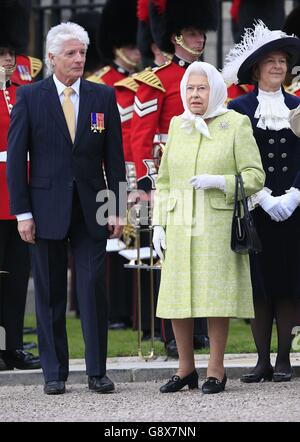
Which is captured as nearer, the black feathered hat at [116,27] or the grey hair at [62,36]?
the grey hair at [62,36]

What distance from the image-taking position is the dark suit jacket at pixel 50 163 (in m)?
7.54

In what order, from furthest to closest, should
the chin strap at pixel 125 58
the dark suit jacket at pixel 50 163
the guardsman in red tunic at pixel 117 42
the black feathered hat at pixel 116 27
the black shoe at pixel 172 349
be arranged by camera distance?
the black feathered hat at pixel 116 27, the chin strap at pixel 125 58, the guardsman in red tunic at pixel 117 42, the black shoe at pixel 172 349, the dark suit jacket at pixel 50 163

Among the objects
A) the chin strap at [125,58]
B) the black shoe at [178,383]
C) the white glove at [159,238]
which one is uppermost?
the chin strap at [125,58]

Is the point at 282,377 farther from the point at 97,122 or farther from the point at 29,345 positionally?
the point at 29,345

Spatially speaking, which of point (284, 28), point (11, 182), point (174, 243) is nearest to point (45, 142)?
point (11, 182)

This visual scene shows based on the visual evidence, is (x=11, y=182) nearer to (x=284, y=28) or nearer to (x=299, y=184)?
(x=299, y=184)

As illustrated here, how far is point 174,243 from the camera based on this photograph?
7418 millimetres

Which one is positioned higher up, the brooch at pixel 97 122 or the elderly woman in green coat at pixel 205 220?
the brooch at pixel 97 122

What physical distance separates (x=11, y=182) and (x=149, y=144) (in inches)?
59.0

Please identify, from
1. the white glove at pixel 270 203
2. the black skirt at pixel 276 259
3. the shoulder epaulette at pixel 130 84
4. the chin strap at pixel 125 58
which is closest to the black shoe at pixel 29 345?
the shoulder epaulette at pixel 130 84

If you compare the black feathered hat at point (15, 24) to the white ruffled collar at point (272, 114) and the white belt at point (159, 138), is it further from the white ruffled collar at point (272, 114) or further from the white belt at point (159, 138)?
the white ruffled collar at point (272, 114)

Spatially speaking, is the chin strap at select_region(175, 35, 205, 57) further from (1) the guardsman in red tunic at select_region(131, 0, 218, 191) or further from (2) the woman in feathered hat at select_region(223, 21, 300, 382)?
(2) the woman in feathered hat at select_region(223, 21, 300, 382)

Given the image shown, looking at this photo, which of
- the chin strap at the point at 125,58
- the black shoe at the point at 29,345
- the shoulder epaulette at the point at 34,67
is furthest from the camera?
the chin strap at the point at 125,58
